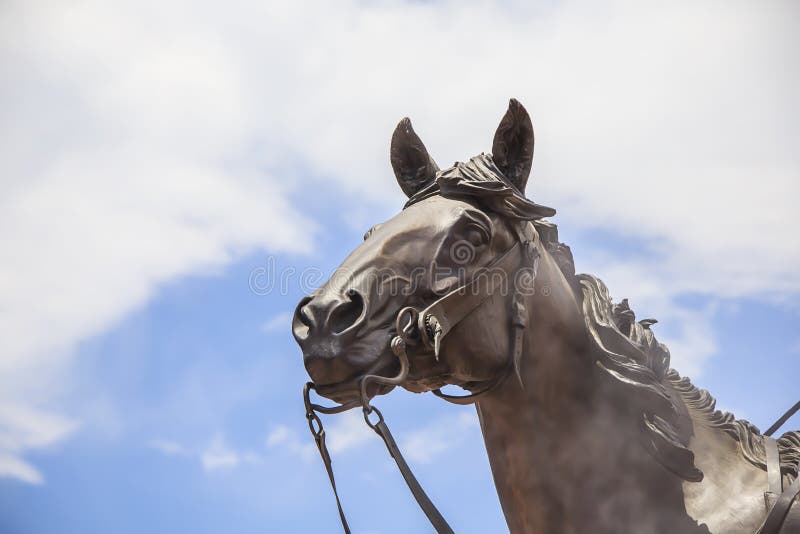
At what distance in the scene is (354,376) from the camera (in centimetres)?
367

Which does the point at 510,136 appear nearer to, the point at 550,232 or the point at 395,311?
the point at 550,232

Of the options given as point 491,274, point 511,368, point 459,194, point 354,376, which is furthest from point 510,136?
point 354,376

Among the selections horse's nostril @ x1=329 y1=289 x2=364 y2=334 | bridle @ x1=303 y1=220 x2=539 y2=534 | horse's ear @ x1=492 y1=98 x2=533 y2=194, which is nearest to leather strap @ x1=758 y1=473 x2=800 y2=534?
bridle @ x1=303 y1=220 x2=539 y2=534

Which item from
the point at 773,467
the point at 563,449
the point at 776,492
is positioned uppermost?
the point at 563,449

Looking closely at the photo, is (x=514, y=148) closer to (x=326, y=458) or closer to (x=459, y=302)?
(x=459, y=302)

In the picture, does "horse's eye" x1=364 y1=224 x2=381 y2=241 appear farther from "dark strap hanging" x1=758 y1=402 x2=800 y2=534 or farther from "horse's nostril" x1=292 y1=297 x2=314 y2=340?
"dark strap hanging" x1=758 y1=402 x2=800 y2=534

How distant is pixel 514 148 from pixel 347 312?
4.14 feet

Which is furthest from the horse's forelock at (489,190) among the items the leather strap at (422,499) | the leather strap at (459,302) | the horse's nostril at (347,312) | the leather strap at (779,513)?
the leather strap at (779,513)

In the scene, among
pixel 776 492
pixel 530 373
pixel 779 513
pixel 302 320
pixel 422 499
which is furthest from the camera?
pixel 422 499

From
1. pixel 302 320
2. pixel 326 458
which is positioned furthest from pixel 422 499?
pixel 302 320

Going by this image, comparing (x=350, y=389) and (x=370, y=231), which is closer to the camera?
(x=350, y=389)

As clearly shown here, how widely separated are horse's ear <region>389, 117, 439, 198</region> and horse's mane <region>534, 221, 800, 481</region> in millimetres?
608

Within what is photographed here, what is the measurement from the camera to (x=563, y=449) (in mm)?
4070

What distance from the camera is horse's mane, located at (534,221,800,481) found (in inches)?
160
